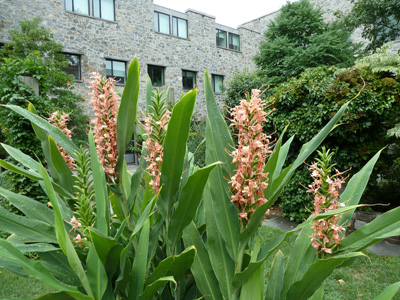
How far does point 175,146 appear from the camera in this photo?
28.3 inches

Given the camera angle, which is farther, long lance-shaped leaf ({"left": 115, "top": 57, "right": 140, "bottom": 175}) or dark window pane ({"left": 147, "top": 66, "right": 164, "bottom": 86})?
dark window pane ({"left": 147, "top": 66, "right": 164, "bottom": 86})

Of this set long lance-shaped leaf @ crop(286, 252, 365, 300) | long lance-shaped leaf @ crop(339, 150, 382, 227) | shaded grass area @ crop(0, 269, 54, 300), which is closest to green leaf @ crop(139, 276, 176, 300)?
long lance-shaped leaf @ crop(286, 252, 365, 300)

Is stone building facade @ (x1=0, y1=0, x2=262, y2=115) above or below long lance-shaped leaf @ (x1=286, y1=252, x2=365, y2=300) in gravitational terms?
above

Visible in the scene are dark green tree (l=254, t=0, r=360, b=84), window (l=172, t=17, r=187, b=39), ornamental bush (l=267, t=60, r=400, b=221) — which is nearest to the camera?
ornamental bush (l=267, t=60, r=400, b=221)

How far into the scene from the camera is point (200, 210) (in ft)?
4.15

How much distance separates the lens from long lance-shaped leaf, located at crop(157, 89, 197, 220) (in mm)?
677

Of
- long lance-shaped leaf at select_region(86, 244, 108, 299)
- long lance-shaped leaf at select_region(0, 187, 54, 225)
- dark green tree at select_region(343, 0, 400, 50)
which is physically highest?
dark green tree at select_region(343, 0, 400, 50)

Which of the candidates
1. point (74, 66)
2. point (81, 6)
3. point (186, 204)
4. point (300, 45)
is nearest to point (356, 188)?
point (186, 204)

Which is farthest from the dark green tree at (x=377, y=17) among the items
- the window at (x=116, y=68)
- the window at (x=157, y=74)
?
the window at (x=116, y=68)

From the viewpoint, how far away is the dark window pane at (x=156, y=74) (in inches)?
581

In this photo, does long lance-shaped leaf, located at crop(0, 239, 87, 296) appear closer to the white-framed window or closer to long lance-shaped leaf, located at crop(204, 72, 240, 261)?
long lance-shaped leaf, located at crop(204, 72, 240, 261)

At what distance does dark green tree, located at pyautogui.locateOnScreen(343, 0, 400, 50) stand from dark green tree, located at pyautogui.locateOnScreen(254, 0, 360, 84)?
1.67 meters

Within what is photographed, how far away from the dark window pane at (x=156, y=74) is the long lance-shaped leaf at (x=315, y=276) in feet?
48.4

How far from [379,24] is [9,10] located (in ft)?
45.8
